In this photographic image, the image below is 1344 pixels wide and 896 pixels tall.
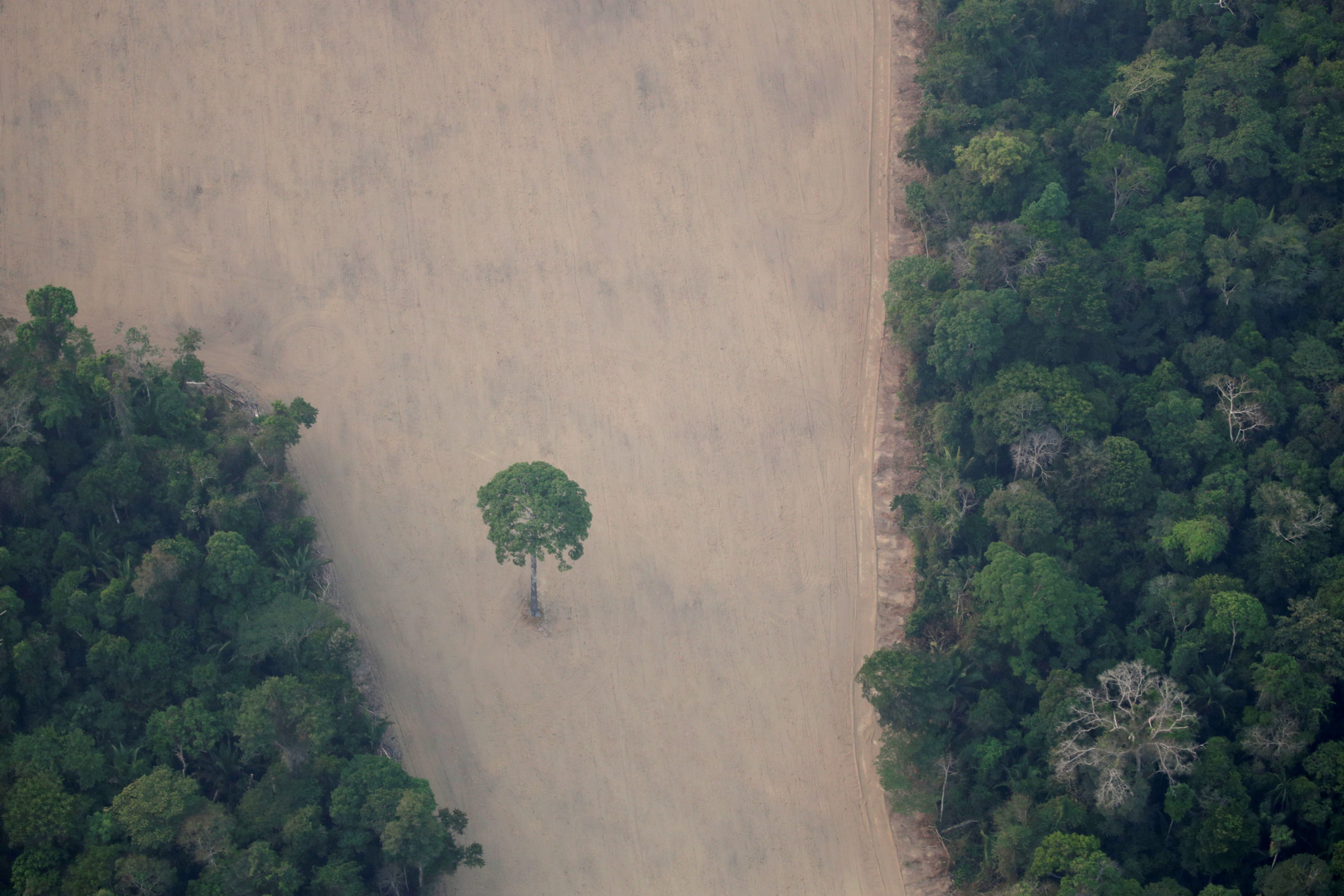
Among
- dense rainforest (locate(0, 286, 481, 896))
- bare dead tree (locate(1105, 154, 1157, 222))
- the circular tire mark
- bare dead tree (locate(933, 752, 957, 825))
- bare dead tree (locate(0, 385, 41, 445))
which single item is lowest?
bare dead tree (locate(933, 752, 957, 825))

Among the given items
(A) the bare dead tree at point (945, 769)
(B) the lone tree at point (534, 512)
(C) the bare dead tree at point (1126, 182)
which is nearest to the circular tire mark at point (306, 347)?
(B) the lone tree at point (534, 512)

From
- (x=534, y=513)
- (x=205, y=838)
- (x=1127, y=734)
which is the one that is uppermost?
(x=534, y=513)

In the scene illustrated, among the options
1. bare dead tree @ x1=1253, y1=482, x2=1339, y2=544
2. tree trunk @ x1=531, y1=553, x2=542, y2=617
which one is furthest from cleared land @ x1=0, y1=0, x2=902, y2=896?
bare dead tree @ x1=1253, y1=482, x2=1339, y2=544

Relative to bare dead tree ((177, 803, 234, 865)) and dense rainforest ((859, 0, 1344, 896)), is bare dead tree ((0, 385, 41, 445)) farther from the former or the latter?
dense rainforest ((859, 0, 1344, 896))

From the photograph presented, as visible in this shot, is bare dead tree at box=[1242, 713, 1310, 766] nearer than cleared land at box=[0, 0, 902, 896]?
Yes

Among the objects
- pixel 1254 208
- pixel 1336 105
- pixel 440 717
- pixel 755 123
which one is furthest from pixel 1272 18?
pixel 440 717

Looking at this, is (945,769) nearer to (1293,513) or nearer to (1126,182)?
(1293,513)

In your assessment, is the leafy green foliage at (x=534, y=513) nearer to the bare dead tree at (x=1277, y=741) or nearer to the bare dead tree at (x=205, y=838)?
the bare dead tree at (x=205, y=838)

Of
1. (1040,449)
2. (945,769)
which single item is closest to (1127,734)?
(945,769)
